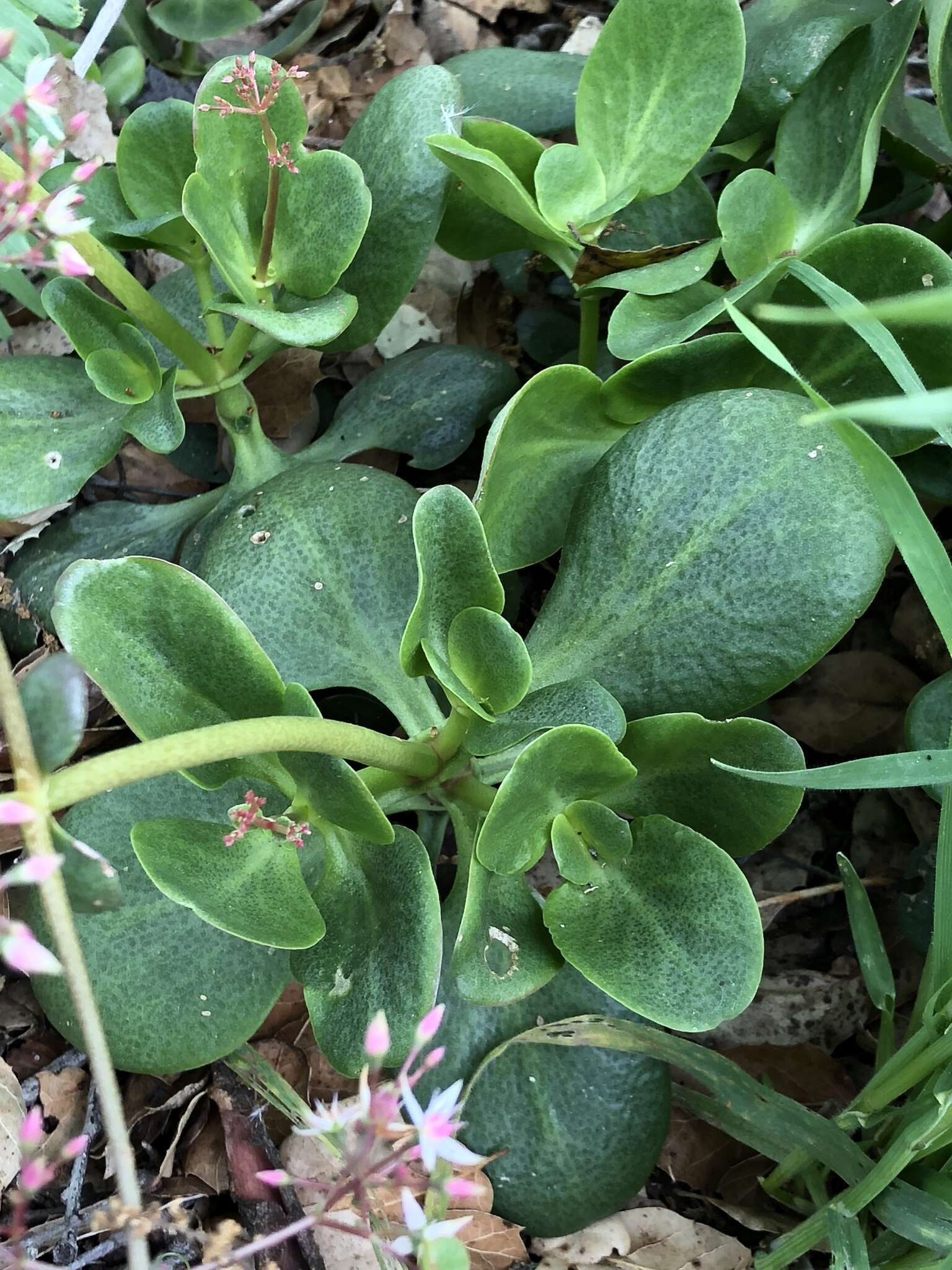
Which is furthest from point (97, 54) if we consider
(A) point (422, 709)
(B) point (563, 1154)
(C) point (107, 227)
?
(B) point (563, 1154)

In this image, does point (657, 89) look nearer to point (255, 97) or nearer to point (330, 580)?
point (255, 97)

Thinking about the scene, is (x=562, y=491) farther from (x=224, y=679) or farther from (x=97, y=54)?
(x=97, y=54)

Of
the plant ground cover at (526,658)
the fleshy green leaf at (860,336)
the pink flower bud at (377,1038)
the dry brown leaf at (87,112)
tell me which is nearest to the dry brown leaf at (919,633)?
the plant ground cover at (526,658)

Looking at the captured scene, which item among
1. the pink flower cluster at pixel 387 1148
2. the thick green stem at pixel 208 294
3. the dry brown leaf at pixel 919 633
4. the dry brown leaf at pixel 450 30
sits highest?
the dry brown leaf at pixel 450 30

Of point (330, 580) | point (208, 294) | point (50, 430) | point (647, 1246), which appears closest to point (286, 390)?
point (208, 294)

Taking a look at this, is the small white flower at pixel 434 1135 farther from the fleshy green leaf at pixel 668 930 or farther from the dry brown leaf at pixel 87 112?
the dry brown leaf at pixel 87 112

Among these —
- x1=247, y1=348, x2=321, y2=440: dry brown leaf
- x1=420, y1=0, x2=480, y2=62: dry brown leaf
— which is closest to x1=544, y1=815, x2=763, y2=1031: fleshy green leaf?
x1=247, y1=348, x2=321, y2=440: dry brown leaf

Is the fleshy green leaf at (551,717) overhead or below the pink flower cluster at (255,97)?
below

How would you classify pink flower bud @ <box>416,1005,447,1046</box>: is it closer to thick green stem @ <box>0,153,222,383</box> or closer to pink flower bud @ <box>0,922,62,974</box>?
pink flower bud @ <box>0,922,62,974</box>
